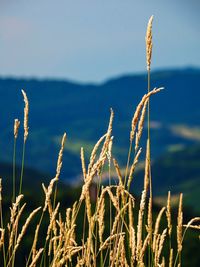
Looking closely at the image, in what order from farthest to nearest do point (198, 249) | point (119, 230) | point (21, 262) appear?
point (21, 262), point (198, 249), point (119, 230)

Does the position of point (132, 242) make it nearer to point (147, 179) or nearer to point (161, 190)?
point (147, 179)

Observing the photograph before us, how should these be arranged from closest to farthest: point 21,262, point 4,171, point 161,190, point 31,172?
point 21,262
point 31,172
point 4,171
point 161,190

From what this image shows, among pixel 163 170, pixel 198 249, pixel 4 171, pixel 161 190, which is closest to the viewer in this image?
pixel 198 249

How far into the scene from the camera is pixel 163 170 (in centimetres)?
19225

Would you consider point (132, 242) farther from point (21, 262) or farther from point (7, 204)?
point (7, 204)

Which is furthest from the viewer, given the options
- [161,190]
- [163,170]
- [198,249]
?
[163,170]

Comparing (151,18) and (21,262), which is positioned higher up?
(151,18)

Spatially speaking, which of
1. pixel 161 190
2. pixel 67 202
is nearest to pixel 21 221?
pixel 67 202

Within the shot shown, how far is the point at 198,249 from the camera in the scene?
9367 mm

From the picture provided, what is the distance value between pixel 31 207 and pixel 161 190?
169 metres

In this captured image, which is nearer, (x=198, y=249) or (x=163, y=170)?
(x=198, y=249)

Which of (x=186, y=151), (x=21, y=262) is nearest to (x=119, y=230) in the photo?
(x=21, y=262)

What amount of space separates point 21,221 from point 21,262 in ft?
2.80

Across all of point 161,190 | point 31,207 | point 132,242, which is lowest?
point 161,190
